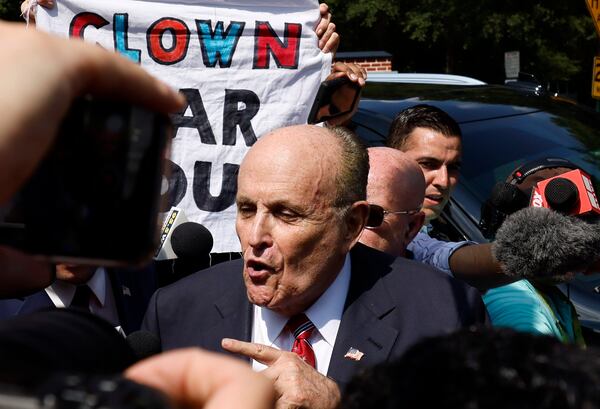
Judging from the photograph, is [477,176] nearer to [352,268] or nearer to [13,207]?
[352,268]

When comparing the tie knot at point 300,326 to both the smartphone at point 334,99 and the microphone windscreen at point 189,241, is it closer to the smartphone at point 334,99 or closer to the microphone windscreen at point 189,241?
the microphone windscreen at point 189,241

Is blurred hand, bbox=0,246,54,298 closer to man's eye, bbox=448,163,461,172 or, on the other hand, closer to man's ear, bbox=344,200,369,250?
man's ear, bbox=344,200,369,250

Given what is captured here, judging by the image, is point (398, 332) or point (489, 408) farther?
point (398, 332)

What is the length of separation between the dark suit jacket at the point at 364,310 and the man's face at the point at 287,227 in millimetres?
139

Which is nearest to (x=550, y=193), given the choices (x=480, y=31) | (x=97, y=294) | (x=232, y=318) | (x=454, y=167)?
(x=232, y=318)

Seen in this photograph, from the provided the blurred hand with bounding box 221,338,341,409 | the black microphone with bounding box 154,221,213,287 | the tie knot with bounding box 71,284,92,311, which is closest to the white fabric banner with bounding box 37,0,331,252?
the black microphone with bounding box 154,221,213,287

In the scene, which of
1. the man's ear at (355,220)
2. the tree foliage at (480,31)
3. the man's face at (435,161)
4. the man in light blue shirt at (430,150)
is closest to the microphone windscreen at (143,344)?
the man's ear at (355,220)

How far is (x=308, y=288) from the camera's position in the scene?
9.29 ft

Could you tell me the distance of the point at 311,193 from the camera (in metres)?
2.88

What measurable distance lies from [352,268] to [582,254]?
72 cm

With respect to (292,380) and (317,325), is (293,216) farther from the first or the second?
(292,380)

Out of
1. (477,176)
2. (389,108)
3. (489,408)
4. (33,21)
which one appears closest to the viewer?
(489,408)

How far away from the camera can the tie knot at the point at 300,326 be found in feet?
9.27

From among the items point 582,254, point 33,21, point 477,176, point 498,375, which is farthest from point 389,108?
point 498,375
